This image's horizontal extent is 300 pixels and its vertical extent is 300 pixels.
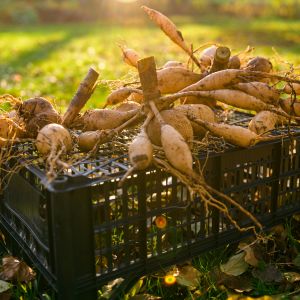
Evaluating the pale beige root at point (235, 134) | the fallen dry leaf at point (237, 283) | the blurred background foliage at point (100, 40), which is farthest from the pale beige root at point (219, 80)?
the fallen dry leaf at point (237, 283)

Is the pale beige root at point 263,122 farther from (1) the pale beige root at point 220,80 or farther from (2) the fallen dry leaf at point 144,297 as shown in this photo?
(2) the fallen dry leaf at point 144,297

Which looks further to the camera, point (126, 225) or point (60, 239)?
point (126, 225)

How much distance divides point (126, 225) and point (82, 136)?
16.5 inches

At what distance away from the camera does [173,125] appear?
1.72m

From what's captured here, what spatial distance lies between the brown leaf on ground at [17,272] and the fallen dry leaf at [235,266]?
764mm

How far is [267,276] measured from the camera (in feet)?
5.86

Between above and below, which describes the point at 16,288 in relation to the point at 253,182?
below

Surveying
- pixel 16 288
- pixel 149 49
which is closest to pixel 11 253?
pixel 16 288

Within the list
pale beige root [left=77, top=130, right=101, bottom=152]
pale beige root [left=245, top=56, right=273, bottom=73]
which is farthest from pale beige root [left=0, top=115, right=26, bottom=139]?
pale beige root [left=245, top=56, right=273, bottom=73]

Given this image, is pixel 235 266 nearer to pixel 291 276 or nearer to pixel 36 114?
pixel 291 276

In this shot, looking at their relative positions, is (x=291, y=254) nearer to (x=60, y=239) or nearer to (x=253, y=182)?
(x=253, y=182)

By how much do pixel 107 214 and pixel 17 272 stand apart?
550 millimetres

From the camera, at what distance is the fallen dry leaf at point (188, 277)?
5.61ft

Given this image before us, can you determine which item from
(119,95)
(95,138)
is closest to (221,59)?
(119,95)
